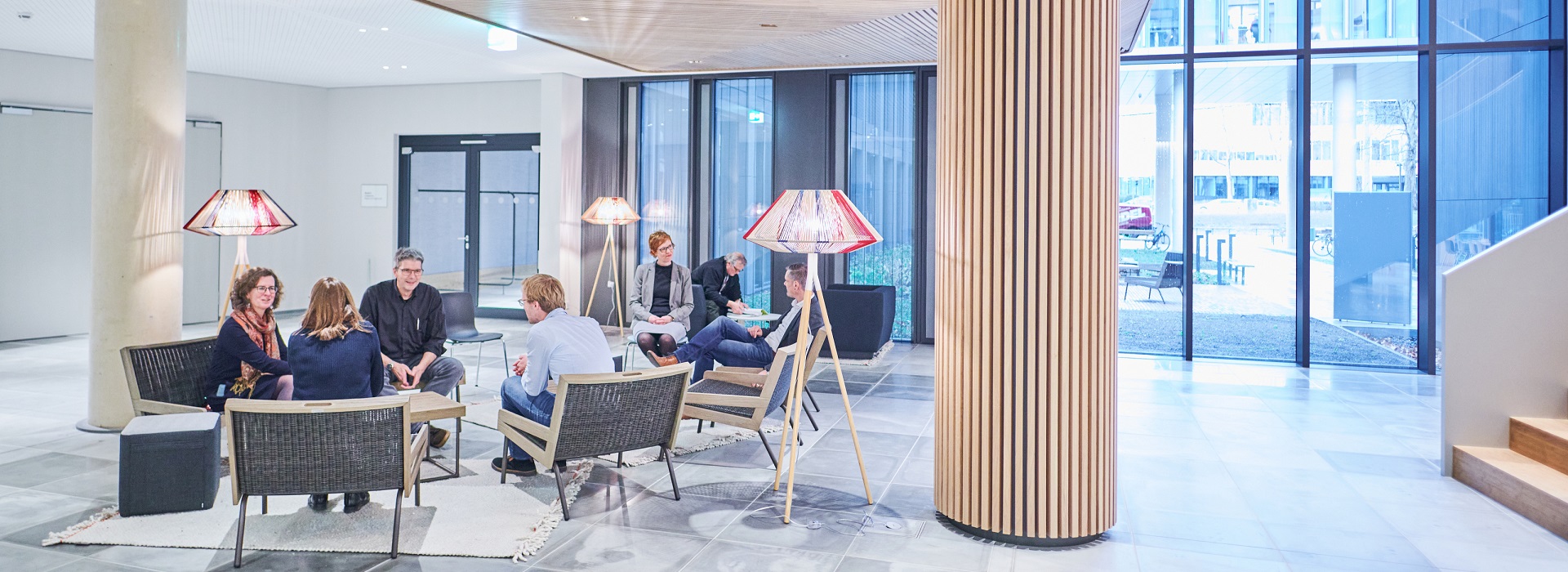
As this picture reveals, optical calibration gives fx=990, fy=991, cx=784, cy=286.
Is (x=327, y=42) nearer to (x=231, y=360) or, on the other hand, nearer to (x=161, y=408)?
(x=231, y=360)

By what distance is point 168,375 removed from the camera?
5.20 meters

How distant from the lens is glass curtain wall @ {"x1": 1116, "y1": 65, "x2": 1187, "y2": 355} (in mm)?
10438

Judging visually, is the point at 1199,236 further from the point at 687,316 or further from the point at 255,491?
the point at 255,491

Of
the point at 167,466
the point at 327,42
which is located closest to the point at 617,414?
the point at 167,466

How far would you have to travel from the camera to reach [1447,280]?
18.5 ft

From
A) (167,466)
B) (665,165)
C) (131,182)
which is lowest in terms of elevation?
(167,466)

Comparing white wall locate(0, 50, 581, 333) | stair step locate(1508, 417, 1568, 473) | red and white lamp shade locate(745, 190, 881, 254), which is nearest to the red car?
stair step locate(1508, 417, 1568, 473)

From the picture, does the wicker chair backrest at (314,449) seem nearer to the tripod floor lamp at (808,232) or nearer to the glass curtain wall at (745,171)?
the tripod floor lamp at (808,232)

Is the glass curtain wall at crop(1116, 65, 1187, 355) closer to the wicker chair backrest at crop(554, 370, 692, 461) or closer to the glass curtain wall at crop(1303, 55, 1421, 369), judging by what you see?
the glass curtain wall at crop(1303, 55, 1421, 369)

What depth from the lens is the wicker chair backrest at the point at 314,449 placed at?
3713 millimetres

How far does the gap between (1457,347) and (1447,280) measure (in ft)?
1.26

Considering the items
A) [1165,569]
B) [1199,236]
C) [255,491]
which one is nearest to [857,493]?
[1165,569]

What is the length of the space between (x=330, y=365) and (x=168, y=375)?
4.53 feet

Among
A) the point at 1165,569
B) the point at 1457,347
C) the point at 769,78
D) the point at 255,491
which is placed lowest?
the point at 1165,569
